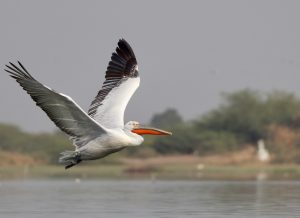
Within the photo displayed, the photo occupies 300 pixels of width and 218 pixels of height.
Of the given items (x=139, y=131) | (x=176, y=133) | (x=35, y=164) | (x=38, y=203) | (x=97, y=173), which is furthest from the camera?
(x=176, y=133)

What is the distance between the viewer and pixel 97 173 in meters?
37.4

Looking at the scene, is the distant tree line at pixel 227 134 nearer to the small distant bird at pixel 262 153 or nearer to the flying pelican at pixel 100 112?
the small distant bird at pixel 262 153

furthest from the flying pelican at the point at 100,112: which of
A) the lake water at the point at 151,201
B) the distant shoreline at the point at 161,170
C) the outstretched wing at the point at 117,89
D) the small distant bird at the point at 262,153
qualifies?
the small distant bird at the point at 262,153

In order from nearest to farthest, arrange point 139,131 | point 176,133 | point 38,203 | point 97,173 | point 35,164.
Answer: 1. point 139,131
2. point 38,203
3. point 97,173
4. point 35,164
5. point 176,133

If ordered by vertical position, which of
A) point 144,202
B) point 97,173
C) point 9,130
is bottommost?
point 144,202

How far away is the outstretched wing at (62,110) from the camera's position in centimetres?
1389

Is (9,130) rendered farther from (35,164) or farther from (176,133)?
(176,133)

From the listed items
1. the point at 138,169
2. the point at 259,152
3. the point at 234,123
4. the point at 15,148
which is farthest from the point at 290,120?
the point at 15,148

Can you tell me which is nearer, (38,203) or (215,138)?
(38,203)

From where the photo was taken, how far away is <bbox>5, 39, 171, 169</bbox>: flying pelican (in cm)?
1402

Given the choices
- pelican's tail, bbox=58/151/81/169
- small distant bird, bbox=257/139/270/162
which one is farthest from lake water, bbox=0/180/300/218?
small distant bird, bbox=257/139/270/162

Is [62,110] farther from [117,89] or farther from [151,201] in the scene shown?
[151,201]

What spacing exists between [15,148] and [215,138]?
27.0 feet

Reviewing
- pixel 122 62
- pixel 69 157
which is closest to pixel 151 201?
pixel 122 62
